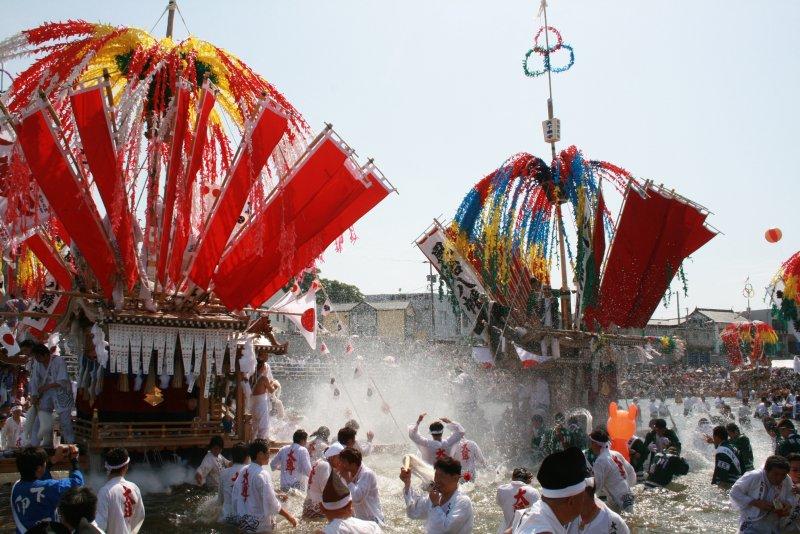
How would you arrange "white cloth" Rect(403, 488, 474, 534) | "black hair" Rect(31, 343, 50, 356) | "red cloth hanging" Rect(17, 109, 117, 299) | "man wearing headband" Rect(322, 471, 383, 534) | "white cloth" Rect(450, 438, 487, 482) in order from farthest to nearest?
1. "black hair" Rect(31, 343, 50, 356)
2. "red cloth hanging" Rect(17, 109, 117, 299)
3. "white cloth" Rect(450, 438, 487, 482)
4. "white cloth" Rect(403, 488, 474, 534)
5. "man wearing headband" Rect(322, 471, 383, 534)

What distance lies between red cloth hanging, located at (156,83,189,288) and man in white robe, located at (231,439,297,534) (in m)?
5.32

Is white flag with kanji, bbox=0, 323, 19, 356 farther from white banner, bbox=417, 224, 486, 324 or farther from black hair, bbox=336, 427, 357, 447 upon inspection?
white banner, bbox=417, 224, 486, 324

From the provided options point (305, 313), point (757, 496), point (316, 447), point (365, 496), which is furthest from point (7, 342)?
point (757, 496)

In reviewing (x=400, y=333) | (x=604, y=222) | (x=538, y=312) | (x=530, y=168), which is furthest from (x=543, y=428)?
(x=400, y=333)

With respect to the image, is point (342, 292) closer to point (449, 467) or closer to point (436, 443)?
point (436, 443)

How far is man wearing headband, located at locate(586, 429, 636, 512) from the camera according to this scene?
8.60 metres

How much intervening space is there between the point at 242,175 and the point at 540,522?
10.4m

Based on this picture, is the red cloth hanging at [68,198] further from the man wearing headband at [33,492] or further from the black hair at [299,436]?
the man wearing headband at [33,492]

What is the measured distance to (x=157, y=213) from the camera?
44.3ft

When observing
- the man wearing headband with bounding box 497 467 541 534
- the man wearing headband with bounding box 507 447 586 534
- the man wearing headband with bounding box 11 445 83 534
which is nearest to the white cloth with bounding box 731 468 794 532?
the man wearing headband with bounding box 497 467 541 534

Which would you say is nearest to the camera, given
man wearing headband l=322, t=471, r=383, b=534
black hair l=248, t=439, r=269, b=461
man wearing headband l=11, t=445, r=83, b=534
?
man wearing headband l=322, t=471, r=383, b=534

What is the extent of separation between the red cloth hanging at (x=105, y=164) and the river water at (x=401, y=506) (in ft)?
11.8

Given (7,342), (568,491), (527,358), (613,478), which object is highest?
(7,342)

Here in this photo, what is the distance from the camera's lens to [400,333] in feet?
246
